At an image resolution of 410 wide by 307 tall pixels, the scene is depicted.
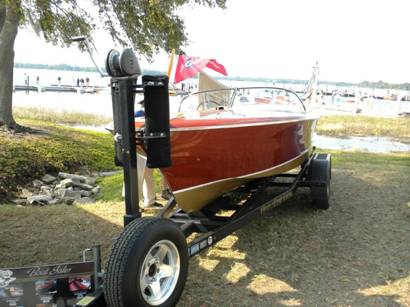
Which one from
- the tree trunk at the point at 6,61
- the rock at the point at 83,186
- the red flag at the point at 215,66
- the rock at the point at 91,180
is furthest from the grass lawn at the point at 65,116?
the red flag at the point at 215,66

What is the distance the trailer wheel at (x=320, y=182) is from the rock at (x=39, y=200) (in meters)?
4.88

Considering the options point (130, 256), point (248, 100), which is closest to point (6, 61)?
point (248, 100)

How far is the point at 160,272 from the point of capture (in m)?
3.21

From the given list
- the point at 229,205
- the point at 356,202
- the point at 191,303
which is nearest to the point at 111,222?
the point at 229,205

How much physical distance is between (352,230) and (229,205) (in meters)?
1.59

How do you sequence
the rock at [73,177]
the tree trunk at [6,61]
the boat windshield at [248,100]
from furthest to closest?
the tree trunk at [6,61], the rock at [73,177], the boat windshield at [248,100]

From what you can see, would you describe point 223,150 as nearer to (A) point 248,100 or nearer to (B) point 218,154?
(B) point 218,154

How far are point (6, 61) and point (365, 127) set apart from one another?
1899 centimetres

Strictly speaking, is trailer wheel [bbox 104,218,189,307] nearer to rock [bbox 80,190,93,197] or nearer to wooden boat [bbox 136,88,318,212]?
wooden boat [bbox 136,88,318,212]

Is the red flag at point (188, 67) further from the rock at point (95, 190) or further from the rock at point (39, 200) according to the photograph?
the rock at point (39, 200)

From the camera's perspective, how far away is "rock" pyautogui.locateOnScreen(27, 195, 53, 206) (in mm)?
7816

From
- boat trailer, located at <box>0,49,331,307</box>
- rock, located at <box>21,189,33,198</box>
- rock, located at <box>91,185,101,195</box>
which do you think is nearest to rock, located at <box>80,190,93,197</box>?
rock, located at <box>91,185,101,195</box>

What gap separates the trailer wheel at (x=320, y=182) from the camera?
5.91 meters

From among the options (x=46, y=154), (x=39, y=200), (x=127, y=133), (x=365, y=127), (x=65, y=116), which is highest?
(x=127, y=133)
